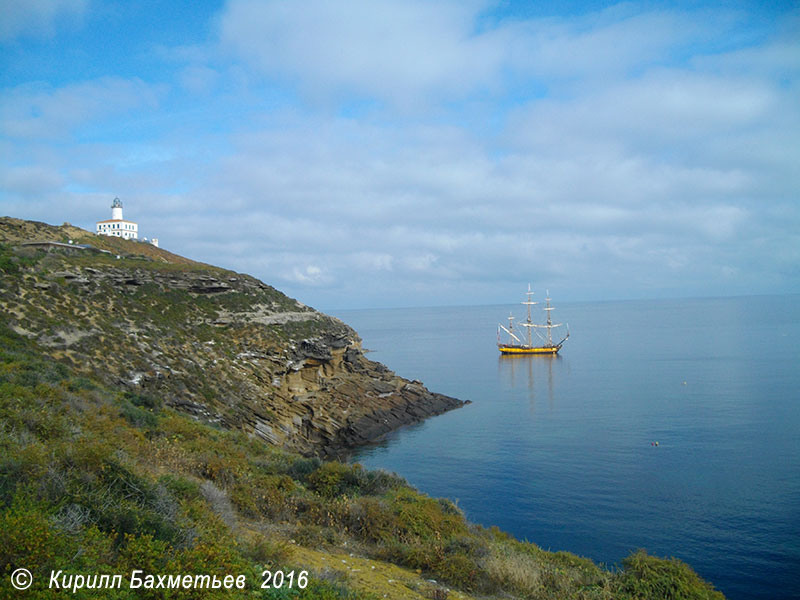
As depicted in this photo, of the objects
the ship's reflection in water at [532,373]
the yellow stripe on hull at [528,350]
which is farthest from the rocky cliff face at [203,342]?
the yellow stripe on hull at [528,350]

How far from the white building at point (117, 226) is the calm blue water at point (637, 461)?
44476 millimetres

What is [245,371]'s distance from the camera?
34.9m

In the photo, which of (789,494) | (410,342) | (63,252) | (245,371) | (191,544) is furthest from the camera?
(410,342)

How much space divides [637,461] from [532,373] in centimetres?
4198

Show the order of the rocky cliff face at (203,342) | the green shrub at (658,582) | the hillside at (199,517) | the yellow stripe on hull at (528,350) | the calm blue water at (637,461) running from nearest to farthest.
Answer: the hillside at (199,517) < the green shrub at (658,582) < the calm blue water at (637,461) < the rocky cliff face at (203,342) < the yellow stripe on hull at (528,350)

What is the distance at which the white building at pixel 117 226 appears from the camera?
217 ft

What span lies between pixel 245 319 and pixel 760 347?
77912 mm

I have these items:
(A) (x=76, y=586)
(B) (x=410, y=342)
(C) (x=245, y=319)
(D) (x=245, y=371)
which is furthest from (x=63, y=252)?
(B) (x=410, y=342)

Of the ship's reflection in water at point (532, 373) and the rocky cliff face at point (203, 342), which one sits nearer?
the rocky cliff face at point (203, 342)

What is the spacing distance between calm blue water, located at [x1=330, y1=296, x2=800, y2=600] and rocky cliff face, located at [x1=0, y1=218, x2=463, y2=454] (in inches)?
211

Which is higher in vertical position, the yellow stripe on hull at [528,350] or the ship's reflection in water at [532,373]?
the yellow stripe on hull at [528,350]

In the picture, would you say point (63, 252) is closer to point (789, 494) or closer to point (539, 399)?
point (539, 399)

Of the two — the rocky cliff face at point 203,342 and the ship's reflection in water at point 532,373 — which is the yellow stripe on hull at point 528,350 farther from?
the rocky cliff face at point 203,342

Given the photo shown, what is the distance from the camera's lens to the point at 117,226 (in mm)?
66188
